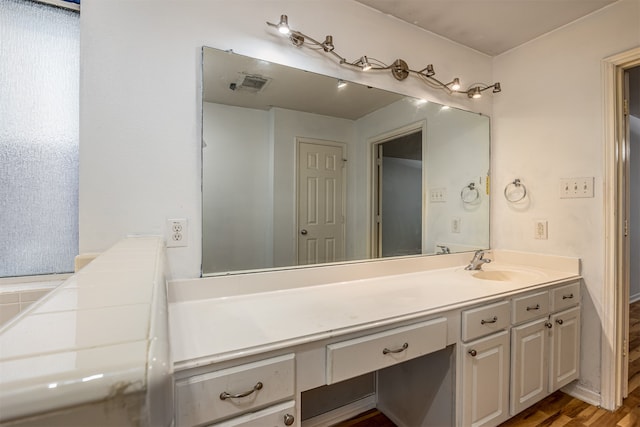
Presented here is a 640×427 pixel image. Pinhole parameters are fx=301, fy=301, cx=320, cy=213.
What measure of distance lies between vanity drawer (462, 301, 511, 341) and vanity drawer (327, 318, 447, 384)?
0.14 meters

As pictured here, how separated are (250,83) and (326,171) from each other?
1.91 feet

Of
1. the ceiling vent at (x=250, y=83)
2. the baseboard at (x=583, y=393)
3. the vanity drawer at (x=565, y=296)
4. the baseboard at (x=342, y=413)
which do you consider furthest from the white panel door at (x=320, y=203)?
the baseboard at (x=583, y=393)

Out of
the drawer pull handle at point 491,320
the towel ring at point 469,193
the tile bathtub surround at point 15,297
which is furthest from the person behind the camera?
the towel ring at point 469,193

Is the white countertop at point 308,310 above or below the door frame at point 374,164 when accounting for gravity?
below

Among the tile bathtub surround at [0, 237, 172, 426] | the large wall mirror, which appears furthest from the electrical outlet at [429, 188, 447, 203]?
the tile bathtub surround at [0, 237, 172, 426]

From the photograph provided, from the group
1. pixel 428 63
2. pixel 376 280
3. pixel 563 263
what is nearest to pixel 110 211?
pixel 376 280

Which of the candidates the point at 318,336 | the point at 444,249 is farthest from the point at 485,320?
the point at 318,336

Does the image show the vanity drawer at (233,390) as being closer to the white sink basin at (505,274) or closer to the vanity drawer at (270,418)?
the vanity drawer at (270,418)

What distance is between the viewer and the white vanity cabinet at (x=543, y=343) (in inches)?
60.1

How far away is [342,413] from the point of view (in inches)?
66.7

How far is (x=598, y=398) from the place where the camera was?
1776mm

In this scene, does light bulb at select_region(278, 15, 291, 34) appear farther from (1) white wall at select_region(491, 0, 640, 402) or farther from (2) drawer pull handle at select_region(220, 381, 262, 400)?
(1) white wall at select_region(491, 0, 640, 402)

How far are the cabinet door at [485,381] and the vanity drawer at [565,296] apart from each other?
466mm

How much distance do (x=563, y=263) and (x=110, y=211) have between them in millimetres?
2470
